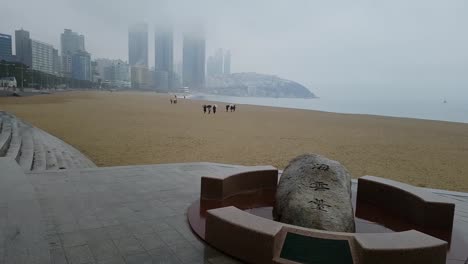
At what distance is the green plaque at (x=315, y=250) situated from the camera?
3.90 metres

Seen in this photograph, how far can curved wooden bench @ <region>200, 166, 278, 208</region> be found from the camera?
635 cm

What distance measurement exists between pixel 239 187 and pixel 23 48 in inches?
5016

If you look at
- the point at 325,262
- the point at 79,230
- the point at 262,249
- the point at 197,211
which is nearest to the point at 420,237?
the point at 325,262

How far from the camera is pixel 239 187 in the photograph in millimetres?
6914

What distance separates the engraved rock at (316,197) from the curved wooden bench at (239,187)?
124cm

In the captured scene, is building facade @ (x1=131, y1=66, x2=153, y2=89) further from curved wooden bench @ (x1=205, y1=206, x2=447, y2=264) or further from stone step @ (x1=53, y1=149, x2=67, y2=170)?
curved wooden bench @ (x1=205, y1=206, x2=447, y2=264)

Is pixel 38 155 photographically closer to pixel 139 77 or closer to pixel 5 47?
pixel 5 47

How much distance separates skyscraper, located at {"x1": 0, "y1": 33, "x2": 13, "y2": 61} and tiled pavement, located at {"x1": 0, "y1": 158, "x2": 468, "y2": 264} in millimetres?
102730

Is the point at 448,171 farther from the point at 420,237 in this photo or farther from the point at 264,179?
the point at 420,237

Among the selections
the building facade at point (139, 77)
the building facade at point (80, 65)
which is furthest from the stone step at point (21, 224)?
the building facade at point (139, 77)

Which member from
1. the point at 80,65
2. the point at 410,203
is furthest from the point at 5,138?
the point at 80,65

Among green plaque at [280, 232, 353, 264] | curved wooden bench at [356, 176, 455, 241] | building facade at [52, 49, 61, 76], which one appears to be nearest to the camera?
green plaque at [280, 232, 353, 264]

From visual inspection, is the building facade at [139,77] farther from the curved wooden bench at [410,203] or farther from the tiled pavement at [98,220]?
the curved wooden bench at [410,203]

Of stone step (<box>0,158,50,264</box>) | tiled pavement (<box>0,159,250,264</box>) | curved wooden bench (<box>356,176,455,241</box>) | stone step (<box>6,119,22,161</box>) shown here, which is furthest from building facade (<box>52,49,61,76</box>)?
curved wooden bench (<box>356,176,455,241</box>)
